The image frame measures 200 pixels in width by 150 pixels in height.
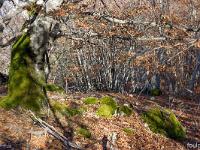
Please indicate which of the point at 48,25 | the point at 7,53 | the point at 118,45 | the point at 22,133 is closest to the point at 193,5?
the point at 118,45

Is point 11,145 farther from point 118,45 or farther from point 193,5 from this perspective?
point 193,5

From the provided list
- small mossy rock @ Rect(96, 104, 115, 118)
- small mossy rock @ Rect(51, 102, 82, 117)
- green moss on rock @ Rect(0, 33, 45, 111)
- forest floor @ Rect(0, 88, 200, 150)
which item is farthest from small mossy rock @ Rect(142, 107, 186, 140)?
green moss on rock @ Rect(0, 33, 45, 111)

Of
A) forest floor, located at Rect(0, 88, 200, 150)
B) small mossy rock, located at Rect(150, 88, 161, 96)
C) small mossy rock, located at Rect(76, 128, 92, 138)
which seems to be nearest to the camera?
forest floor, located at Rect(0, 88, 200, 150)

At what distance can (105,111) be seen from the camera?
12.9 metres

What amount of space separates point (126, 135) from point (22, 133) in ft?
10.1

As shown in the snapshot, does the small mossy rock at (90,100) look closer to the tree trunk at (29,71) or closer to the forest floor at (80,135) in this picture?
the forest floor at (80,135)

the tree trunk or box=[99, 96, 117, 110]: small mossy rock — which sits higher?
the tree trunk

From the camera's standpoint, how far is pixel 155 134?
12.8 metres

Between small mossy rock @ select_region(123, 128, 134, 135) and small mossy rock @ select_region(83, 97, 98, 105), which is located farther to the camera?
small mossy rock @ select_region(83, 97, 98, 105)

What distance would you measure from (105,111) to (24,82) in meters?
2.66

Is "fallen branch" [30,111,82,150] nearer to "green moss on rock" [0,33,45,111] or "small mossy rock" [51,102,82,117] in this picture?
"green moss on rock" [0,33,45,111]

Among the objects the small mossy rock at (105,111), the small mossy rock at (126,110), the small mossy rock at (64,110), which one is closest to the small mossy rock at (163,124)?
the small mossy rock at (126,110)

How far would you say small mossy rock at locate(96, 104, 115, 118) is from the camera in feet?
41.9

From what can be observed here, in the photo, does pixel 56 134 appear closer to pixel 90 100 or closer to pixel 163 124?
pixel 90 100
